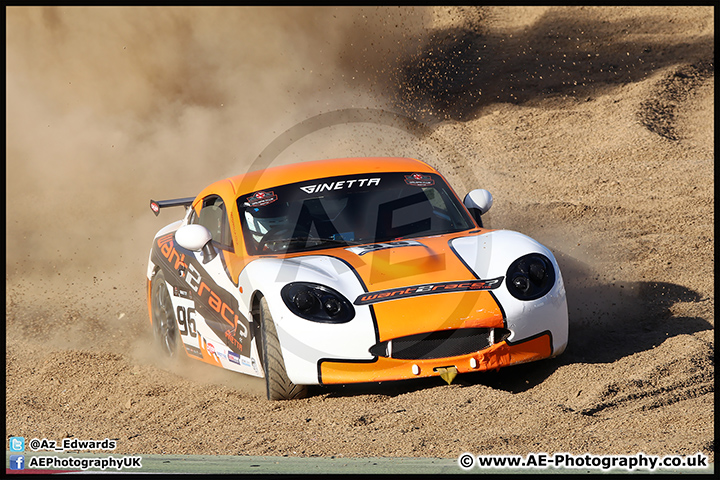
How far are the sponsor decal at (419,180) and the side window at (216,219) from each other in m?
1.43

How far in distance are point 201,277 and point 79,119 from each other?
31.9ft

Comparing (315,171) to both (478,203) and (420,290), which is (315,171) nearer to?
(478,203)

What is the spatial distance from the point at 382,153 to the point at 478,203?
7496 mm

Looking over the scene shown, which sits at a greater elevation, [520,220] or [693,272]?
[520,220]

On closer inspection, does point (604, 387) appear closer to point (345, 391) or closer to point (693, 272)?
point (345, 391)

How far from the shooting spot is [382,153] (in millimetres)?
13852

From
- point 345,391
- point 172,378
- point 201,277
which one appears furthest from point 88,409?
point 345,391

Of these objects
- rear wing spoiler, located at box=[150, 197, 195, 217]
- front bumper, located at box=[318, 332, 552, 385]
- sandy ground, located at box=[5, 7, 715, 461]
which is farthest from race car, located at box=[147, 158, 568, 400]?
rear wing spoiler, located at box=[150, 197, 195, 217]

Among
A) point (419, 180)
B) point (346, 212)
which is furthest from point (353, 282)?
point (419, 180)

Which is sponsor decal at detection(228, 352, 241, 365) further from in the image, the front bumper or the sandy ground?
the front bumper

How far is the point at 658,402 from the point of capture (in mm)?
4559

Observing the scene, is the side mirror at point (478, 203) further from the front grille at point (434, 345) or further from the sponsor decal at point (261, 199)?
the front grille at point (434, 345)

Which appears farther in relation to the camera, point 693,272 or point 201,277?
point 693,272

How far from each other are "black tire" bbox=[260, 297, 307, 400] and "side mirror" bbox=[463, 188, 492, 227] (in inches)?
86.0
